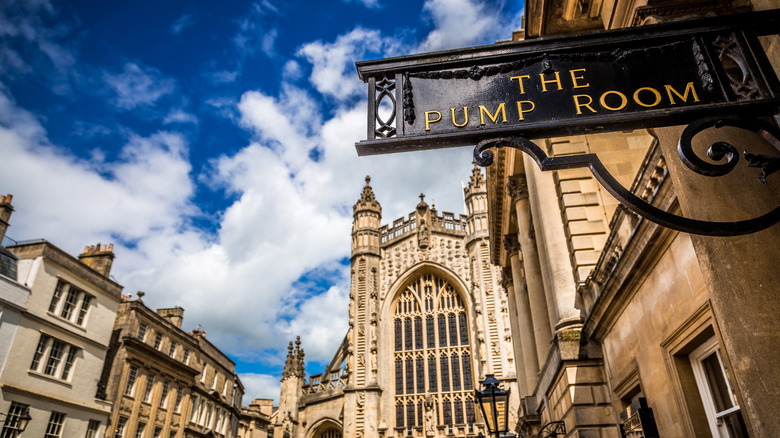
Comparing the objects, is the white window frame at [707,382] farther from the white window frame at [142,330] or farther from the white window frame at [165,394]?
the white window frame at [165,394]

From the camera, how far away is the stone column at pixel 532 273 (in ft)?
41.7

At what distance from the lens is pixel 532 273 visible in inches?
510

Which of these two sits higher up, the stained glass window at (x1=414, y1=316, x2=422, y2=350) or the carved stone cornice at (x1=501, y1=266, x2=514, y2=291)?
the stained glass window at (x1=414, y1=316, x2=422, y2=350)

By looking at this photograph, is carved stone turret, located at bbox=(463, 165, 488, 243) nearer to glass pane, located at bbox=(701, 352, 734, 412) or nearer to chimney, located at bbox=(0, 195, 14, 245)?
chimney, located at bbox=(0, 195, 14, 245)

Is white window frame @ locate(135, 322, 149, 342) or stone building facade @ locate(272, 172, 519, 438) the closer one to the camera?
white window frame @ locate(135, 322, 149, 342)

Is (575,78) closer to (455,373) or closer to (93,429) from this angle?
(93,429)

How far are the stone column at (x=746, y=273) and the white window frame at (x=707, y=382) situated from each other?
2.39 m

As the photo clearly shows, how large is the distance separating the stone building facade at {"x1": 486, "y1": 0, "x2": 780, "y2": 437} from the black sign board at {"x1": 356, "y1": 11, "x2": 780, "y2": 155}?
17.3 inches

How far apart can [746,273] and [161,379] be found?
29460 mm

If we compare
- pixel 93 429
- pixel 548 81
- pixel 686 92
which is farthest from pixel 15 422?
pixel 686 92

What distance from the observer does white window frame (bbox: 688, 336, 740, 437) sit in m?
4.95

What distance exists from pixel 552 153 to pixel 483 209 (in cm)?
2637

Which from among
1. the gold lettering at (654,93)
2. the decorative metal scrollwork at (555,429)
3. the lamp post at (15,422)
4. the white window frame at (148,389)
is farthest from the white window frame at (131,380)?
the gold lettering at (654,93)

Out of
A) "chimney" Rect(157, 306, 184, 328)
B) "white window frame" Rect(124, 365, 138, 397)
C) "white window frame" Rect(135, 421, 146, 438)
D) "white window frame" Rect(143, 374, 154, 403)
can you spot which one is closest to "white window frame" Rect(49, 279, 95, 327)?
"white window frame" Rect(124, 365, 138, 397)
